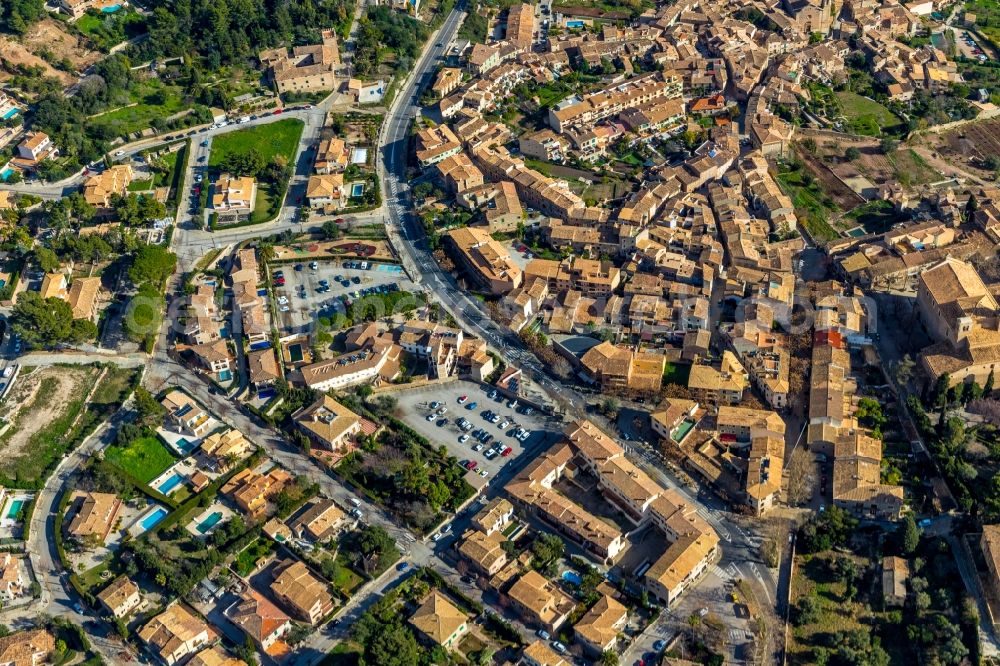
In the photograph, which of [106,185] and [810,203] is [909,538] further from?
[106,185]

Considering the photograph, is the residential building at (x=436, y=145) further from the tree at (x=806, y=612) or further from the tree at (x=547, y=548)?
the tree at (x=806, y=612)

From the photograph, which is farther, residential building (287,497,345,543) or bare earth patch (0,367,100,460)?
bare earth patch (0,367,100,460)

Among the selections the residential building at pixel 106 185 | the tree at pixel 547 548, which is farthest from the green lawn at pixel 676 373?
the residential building at pixel 106 185

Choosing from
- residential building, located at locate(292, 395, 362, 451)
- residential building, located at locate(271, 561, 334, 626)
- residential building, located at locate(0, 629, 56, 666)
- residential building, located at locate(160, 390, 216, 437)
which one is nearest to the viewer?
residential building, located at locate(0, 629, 56, 666)

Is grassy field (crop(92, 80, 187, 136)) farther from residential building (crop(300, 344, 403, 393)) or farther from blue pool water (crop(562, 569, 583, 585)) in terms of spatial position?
blue pool water (crop(562, 569, 583, 585))

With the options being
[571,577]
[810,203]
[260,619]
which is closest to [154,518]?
[260,619]

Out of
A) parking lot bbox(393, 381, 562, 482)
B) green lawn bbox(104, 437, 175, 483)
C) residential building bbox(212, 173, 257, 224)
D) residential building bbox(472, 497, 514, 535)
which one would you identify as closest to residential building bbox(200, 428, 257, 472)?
green lawn bbox(104, 437, 175, 483)

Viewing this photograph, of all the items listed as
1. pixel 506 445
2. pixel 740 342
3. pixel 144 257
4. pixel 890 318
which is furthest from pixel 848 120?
pixel 144 257
